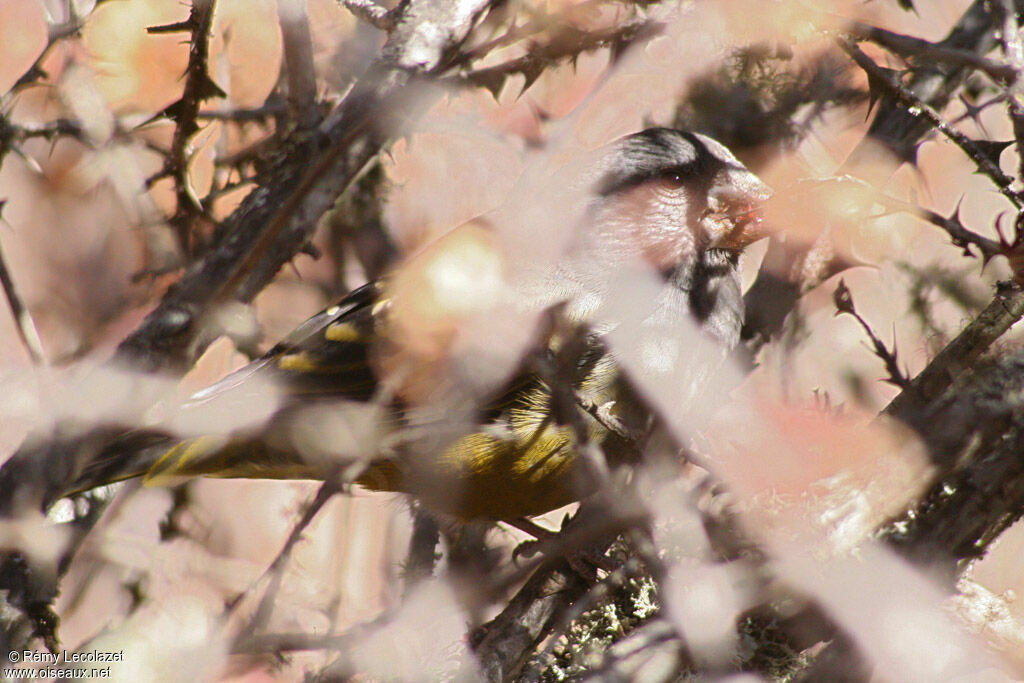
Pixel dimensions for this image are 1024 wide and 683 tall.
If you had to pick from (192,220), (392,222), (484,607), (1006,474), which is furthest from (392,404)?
(1006,474)

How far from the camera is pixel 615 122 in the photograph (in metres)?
3.43

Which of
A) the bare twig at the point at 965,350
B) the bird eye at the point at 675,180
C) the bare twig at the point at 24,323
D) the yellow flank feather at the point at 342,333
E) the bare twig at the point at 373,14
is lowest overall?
the bare twig at the point at 24,323

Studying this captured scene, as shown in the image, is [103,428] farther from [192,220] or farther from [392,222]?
[392,222]

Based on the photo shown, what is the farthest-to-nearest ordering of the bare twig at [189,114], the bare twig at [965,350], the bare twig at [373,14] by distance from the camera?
the bare twig at [189,114] → the bare twig at [373,14] → the bare twig at [965,350]

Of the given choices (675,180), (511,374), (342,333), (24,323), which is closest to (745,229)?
(675,180)

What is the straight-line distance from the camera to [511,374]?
238cm

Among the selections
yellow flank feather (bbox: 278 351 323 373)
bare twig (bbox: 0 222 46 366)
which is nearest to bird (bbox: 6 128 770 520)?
yellow flank feather (bbox: 278 351 323 373)

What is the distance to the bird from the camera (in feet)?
7.86

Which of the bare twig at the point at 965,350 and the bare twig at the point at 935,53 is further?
the bare twig at the point at 935,53

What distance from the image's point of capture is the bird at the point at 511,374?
240 centimetres

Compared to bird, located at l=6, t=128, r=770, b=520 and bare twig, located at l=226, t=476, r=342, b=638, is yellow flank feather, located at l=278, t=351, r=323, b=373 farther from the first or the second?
bare twig, located at l=226, t=476, r=342, b=638

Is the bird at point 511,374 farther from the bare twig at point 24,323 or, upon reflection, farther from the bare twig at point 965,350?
the bare twig at point 965,350

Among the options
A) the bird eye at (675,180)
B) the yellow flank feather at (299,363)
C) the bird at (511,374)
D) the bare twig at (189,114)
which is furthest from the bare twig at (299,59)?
the bird eye at (675,180)

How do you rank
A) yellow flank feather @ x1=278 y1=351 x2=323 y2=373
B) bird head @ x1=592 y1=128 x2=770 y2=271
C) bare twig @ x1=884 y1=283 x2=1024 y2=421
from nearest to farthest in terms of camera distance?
bare twig @ x1=884 y1=283 x2=1024 y2=421
yellow flank feather @ x1=278 y1=351 x2=323 y2=373
bird head @ x1=592 y1=128 x2=770 y2=271
